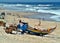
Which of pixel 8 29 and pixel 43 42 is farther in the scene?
pixel 8 29

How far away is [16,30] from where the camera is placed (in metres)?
18.4

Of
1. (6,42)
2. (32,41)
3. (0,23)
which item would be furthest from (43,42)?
(0,23)

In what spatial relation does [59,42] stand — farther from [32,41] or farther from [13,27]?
[13,27]

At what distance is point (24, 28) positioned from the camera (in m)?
18.1

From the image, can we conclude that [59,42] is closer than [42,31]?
Yes

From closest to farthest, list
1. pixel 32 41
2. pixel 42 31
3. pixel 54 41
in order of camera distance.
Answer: pixel 32 41 → pixel 54 41 → pixel 42 31

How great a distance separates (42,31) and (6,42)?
492cm

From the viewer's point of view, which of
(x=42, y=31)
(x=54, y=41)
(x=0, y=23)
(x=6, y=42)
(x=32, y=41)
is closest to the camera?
(x=6, y=42)

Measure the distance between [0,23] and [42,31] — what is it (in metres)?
4.58

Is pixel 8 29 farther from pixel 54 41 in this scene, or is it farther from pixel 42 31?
pixel 54 41

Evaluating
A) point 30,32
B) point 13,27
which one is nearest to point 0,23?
point 13,27

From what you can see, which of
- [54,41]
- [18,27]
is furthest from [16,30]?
[54,41]

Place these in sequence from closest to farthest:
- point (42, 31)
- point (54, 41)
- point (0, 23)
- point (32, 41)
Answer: point (32, 41)
point (54, 41)
point (42, 31)
point (0, 23)

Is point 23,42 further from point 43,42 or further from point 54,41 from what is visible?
point 54,41
